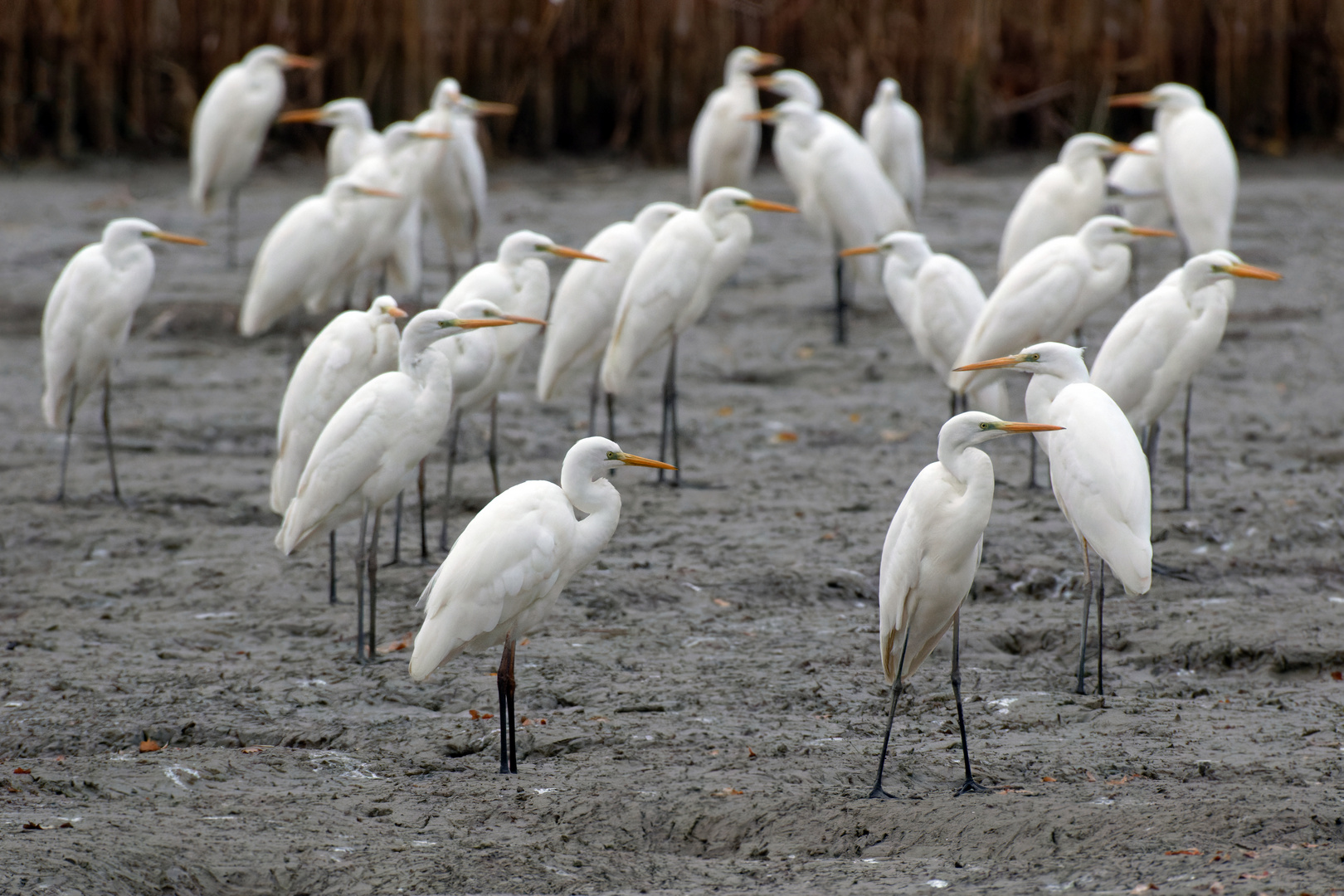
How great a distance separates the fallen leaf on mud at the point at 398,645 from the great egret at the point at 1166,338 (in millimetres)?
2578

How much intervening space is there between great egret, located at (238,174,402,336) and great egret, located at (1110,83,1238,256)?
4.03m

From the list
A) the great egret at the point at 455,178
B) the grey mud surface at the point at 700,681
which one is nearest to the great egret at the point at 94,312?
the grey mud surface at the point at 700,681

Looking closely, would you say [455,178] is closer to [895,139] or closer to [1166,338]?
[895,139]

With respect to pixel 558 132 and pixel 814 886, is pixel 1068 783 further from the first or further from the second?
pixel 558 132

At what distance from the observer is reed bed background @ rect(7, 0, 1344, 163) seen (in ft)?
44.4

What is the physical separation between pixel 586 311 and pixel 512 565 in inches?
120

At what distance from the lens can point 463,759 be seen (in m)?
4.04

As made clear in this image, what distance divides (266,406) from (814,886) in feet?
18.5

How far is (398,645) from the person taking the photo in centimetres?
493

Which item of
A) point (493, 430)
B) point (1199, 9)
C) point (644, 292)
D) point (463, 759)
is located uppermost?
point (1199, 9)

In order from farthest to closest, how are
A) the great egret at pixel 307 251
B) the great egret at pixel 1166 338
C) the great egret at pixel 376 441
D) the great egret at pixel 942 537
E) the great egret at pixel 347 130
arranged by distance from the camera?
the great egret at pixel 347 130 < the great egret at pixel 307 251 < the great egret at pixel 1166 338 < the great egret at pixel 376 441 < the great egret at pixel 942 537

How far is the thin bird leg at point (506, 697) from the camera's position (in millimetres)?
3861

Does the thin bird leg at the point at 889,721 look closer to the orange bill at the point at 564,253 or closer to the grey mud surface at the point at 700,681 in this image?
the grey mud surface at the point at 700,681

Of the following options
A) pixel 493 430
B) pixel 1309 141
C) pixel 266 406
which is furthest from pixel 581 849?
pixel 1309 141
